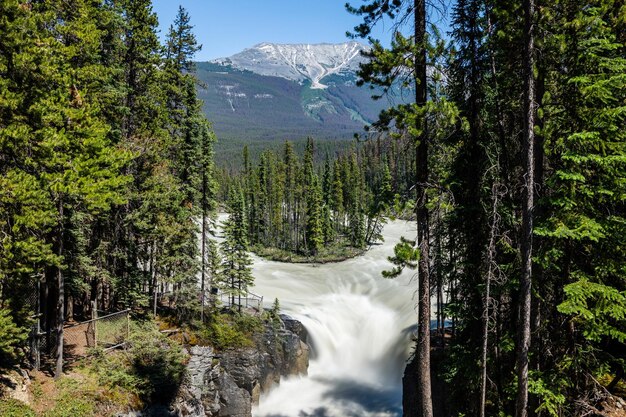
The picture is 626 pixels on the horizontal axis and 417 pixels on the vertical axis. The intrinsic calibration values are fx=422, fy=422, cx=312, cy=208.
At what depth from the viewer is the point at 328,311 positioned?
40.9 metres

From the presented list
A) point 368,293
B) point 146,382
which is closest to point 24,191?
point 146,382

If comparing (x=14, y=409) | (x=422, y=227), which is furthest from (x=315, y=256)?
(x=422, y=227)

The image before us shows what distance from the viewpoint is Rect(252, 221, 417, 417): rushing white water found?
1174 inches

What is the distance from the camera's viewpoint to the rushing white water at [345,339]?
29.8 m

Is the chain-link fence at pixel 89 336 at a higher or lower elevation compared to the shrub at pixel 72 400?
higher

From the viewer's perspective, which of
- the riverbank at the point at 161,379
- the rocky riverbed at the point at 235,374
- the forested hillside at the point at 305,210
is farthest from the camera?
the forested hillside at the point at 305,210

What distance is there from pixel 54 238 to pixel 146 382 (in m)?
7.49

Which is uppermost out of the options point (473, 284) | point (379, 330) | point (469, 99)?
point (469, 99)

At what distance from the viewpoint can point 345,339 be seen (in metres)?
38.7

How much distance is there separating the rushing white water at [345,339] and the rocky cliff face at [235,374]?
160 centimetres

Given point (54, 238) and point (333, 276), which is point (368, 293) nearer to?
point (333, 276)

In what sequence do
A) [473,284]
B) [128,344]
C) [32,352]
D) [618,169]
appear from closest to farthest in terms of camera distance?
[618,169], [473,284], [32,352], [128,344]

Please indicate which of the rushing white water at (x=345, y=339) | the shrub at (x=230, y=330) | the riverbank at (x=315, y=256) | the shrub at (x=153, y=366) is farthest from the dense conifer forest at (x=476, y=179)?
the riverbank at (x=315, y=256)

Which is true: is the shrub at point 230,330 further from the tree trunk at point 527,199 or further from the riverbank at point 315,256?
the riverbank at point 315,256
